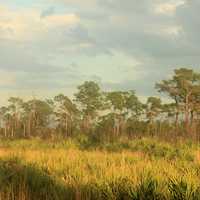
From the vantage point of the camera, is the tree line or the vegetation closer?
the vegetation

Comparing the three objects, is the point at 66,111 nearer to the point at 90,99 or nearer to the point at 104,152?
the point at 90,99

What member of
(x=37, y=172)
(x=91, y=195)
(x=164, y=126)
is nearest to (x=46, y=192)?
(x=91, y=195)

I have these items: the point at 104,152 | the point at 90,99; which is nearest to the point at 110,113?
the point at 90,99

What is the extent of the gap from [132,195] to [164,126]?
46159 mm

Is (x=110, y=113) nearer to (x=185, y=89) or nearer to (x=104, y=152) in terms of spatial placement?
(x=185, y=89)

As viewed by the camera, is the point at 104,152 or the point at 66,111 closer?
the point at 104,152

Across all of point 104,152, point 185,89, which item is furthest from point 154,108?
point 104,152

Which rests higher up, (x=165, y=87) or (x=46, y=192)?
(x=165, y=87)

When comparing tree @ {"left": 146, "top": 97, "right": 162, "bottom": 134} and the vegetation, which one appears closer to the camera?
the vegetation

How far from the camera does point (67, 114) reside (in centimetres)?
6656

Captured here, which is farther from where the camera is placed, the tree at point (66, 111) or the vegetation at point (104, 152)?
the tree at point (66, 111)

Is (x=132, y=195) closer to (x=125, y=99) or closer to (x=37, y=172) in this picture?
(x=37, y=172)

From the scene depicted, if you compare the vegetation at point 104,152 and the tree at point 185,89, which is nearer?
the vegetation at point 104,152

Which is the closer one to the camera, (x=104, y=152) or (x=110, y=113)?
(x=104, y=152)
